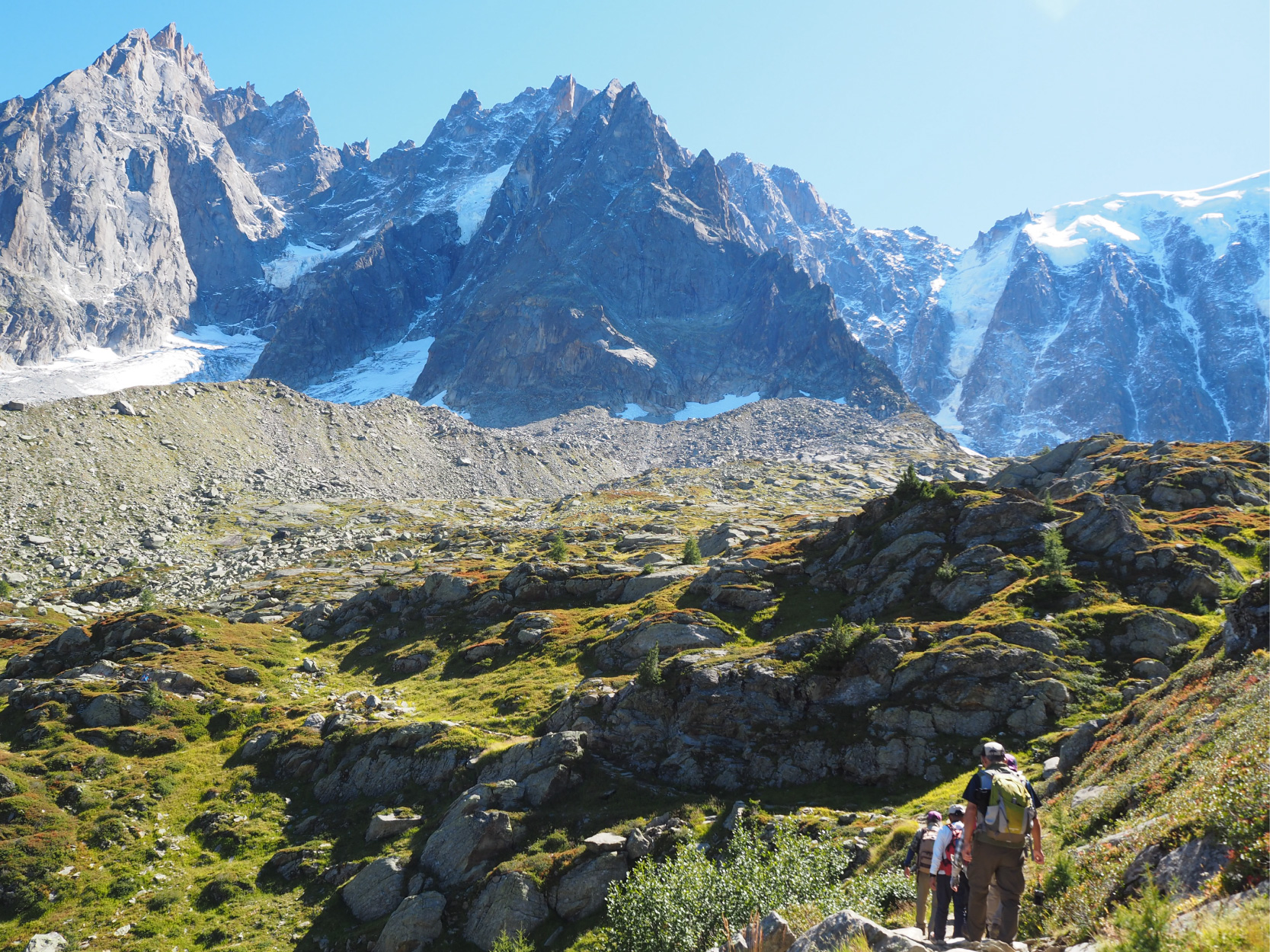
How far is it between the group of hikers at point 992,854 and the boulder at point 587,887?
11.2 m

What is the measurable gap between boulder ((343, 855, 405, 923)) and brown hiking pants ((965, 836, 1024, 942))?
18915 mm

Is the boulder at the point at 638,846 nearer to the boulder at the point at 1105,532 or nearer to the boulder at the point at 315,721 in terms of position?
the boulder at the point at 315,721

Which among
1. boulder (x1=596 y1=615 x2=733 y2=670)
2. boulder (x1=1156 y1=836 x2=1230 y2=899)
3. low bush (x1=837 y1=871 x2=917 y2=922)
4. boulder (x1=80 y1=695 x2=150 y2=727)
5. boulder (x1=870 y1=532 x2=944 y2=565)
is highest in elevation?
boulder (x1=870 y1=532 x2=944 y2=565)

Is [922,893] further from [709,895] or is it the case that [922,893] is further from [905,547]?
[905,547]

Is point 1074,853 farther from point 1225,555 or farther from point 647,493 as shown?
point 647,493

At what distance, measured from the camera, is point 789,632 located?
127 feet

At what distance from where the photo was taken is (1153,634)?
→ 94.8ft

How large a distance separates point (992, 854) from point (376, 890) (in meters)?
20.5

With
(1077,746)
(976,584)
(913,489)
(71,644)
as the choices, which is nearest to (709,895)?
(1077,746)

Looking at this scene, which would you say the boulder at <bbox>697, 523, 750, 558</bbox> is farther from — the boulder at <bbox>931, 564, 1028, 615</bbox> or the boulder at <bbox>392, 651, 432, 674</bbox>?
Answer: the boulder at <bbox>931, 564, 1028, 615</bbox>

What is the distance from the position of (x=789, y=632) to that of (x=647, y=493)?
12402 cm

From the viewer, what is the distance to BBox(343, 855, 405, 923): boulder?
23219mm

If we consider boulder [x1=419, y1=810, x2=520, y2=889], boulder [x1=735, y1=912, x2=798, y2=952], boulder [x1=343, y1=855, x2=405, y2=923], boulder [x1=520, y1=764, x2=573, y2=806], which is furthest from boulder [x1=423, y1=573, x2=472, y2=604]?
boulder [x1=735, y1=912, x2=798, y2=952]

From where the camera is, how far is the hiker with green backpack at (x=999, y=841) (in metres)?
11.8
